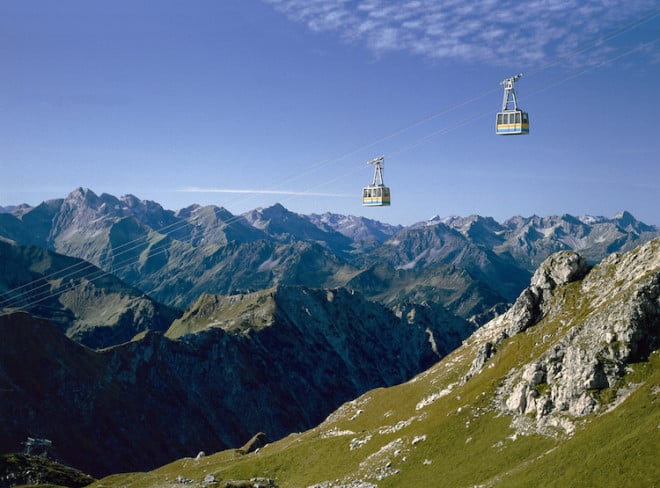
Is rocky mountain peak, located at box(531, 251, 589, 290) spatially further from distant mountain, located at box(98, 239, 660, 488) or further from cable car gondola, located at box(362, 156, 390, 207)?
cable car gondola, located at box(362, 156, 390, 207)

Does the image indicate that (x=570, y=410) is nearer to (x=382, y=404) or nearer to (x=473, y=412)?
(x=473, y=412)

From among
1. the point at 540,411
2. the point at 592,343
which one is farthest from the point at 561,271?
the point at 540,411

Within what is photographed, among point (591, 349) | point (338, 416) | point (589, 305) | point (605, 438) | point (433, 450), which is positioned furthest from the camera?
point (338, 416)

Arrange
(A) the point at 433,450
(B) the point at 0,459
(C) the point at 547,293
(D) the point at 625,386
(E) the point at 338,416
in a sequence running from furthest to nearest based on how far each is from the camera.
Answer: (E) the point at 338,416, (B) the point at 0,459, (C) the point at 547,293, (A) the point at 433,450, (D) the point at 625,386

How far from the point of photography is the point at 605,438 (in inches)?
2859

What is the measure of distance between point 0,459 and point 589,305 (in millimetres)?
129485

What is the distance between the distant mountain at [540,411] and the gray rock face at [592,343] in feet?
0.61

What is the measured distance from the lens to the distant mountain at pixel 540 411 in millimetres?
72875

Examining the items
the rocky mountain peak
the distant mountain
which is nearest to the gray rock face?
the distant mountain

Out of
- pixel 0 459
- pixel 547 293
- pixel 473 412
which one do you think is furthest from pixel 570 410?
pixel 0 459

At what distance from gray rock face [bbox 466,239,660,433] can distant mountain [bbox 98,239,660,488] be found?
0.19m

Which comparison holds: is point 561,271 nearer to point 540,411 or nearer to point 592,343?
point 592,343

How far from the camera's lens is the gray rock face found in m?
85.7

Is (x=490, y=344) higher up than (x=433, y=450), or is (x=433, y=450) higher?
(x=490, y=344)
